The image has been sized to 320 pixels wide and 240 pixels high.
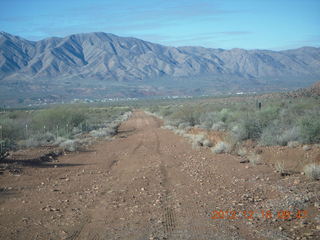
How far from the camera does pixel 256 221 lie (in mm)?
7184

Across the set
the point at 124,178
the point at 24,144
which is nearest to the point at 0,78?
the point at 24,144

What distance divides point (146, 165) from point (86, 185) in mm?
Result: 3647

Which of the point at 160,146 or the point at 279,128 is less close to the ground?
the point at 279,128

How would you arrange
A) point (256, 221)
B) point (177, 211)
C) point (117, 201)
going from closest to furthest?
point (256, 221), point (177, 211), point (117, 201)

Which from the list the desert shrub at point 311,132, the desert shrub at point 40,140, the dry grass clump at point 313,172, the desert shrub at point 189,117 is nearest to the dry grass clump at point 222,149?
the desert shrub at point 311,132

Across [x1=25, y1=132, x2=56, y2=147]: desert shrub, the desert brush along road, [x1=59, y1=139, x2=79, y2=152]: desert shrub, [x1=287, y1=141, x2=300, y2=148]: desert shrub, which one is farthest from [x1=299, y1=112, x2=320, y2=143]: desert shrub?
[x1=25, y1=132, x2=56, y2=147]: desert shrub

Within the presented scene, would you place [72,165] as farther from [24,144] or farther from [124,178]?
[24,144]

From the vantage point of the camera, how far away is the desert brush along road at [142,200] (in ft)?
22.6

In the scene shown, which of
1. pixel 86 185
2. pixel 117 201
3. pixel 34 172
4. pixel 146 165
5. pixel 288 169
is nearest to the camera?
pixel 117 201

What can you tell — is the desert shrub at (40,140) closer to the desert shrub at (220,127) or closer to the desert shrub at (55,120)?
the desert shrub at (55,120)

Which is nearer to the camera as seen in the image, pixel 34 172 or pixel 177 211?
pixel 177 211
